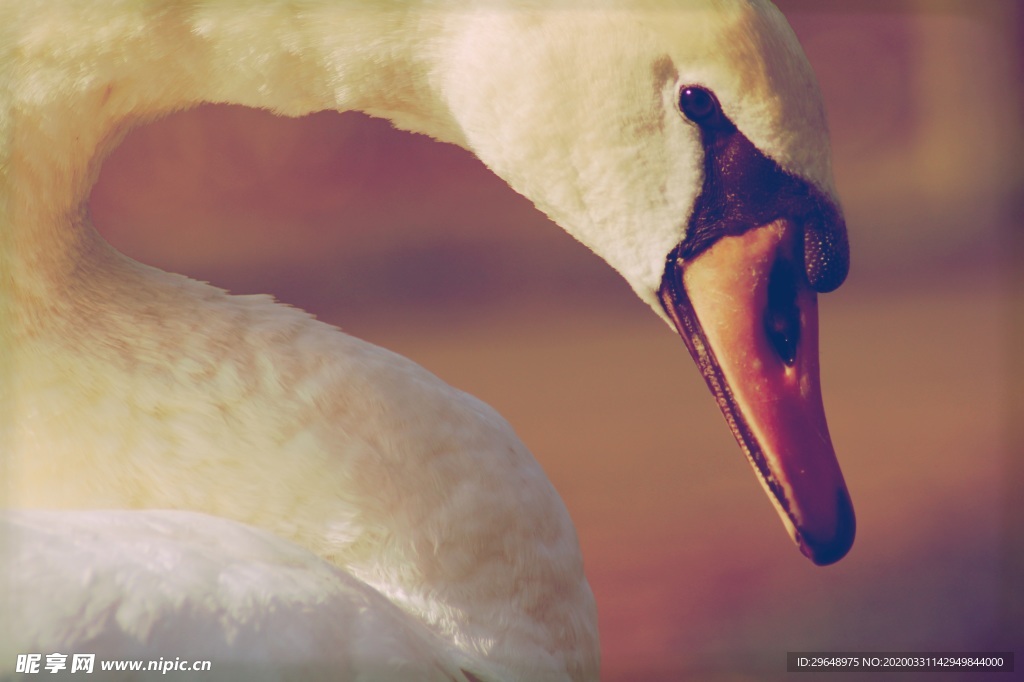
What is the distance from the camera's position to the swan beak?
57cm

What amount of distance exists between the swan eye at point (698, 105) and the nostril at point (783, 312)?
9 cm

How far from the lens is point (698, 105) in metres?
0.55

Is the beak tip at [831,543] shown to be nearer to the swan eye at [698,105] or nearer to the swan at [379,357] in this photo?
the swan at [379,357]

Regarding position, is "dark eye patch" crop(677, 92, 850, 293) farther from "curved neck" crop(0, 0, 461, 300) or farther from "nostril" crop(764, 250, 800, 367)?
"curved neck" crop(0, 0, 461, 300)

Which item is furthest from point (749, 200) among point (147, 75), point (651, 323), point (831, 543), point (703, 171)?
point (651, 323)

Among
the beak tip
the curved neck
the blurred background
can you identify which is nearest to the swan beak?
the beak tip

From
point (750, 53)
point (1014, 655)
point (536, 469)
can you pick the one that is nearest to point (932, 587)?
point (1014, 655)

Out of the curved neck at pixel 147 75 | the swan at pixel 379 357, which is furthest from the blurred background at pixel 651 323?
the curved neck at pixel 147 75

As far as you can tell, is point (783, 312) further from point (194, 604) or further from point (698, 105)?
point (194, 604)

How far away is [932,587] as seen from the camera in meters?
1.13

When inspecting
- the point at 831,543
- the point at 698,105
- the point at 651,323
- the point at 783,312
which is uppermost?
the point at 698,105

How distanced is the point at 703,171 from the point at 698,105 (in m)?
0.04

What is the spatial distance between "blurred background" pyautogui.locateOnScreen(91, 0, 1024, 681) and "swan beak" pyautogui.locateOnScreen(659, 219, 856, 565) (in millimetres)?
522

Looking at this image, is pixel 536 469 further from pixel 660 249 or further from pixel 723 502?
pixel 723 502
